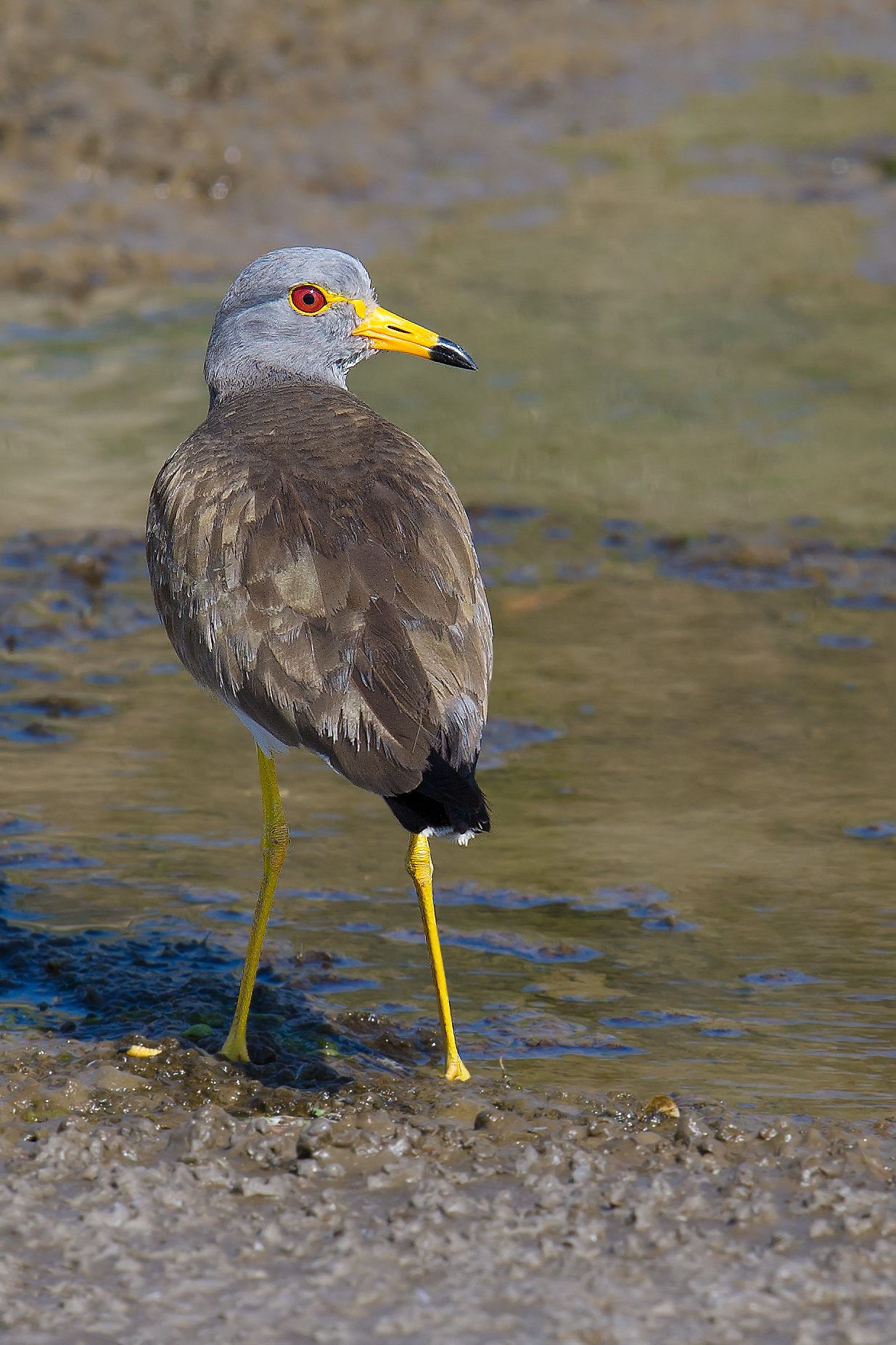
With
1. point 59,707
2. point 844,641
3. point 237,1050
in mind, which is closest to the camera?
point 237,1050

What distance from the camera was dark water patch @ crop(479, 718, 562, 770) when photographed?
581cm

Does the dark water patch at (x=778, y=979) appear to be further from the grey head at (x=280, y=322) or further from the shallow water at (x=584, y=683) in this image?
the grey head at (x=280, y=322)

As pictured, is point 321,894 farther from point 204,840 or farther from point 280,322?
point 280,322

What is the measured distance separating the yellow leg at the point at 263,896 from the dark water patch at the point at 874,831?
1.79 m

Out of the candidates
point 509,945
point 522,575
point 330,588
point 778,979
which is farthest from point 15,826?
point 522,575

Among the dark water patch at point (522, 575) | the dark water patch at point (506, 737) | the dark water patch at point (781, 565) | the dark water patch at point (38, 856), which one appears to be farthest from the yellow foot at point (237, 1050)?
the dark water patch at point (781, 565)

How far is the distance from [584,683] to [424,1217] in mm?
3161

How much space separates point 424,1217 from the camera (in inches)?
133

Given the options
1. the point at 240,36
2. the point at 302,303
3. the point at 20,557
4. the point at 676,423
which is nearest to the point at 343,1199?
the point at 302,303

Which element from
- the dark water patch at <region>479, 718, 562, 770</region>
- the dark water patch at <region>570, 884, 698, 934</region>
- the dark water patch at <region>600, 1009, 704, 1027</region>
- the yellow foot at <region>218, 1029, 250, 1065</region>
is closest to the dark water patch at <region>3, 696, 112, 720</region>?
the dark water patch at <region>479, 718, 562, 770</region>

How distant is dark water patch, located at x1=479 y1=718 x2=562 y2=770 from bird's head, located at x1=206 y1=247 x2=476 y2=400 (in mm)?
1305

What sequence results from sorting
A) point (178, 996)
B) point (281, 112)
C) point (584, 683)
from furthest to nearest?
point (281, 112) → point (584, 683) → point (178, 996)

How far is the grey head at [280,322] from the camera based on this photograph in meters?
5.07

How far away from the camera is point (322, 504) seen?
4191mm
